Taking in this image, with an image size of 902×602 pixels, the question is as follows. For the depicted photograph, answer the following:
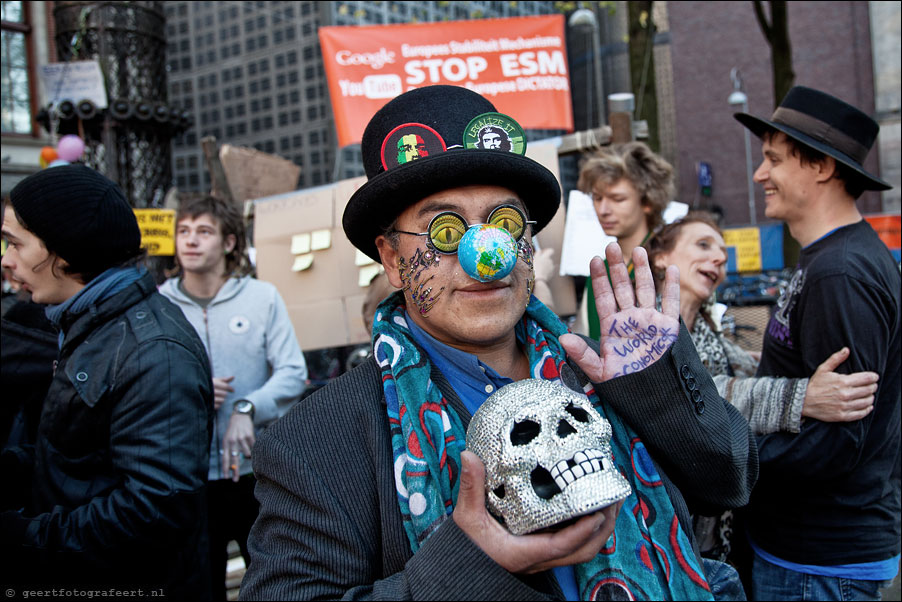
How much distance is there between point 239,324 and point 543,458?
2.73 m

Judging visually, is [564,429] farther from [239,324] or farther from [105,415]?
[239,324]

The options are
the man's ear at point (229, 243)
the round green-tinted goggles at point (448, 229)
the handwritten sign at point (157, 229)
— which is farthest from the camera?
the handwritten sign at point (157, 229)

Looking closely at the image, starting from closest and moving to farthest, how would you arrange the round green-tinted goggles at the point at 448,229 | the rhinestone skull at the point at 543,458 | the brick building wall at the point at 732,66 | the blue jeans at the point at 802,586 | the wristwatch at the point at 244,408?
the rhinestone skull at the point at 543,458 < the round green-tinted goggles at the point at 448,229 < the blue jeans at the point at 802,586 < the wristwatch at the point at 244,408 < the brick building wall at the point at 732,66

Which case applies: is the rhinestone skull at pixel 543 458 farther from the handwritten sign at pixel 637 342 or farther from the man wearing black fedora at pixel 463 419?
the handwritten sign at pixel 637 342

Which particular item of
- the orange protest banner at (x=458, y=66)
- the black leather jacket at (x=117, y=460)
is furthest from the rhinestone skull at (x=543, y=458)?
the orange protest banner at (x=458, y=66)

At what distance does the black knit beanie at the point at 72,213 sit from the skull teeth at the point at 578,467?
1.89 metres

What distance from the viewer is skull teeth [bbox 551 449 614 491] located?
46.3 inches

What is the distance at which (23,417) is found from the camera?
2.95m

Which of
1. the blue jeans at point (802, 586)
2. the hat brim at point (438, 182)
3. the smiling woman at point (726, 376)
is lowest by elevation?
the blue jeans at point (802, 586)

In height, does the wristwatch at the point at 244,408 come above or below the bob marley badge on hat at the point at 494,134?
below

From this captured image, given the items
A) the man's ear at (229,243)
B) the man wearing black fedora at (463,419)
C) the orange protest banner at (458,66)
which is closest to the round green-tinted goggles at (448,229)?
the man wearing black fedora at (463,419)

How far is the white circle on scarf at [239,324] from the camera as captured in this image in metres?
3.60

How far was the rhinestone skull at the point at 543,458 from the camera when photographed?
1.17 meters

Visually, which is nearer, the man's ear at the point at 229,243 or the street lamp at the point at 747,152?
the man's ear at the point at 229,243
